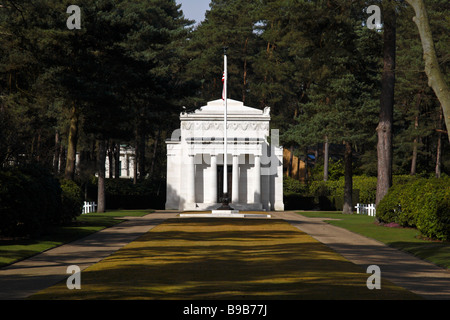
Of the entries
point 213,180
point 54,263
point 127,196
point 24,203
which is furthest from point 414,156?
point 54,263

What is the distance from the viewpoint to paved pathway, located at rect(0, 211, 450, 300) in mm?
14328

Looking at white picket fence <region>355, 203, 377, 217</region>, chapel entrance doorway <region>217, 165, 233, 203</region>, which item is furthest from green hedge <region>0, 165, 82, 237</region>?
chapel entrance doorway <region>217, 165, 233, 203</region>

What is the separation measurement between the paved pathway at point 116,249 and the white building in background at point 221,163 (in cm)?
2930

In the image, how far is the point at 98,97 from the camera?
34500 millimetres

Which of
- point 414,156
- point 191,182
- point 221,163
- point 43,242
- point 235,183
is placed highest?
point 414,156

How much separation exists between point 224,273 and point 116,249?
756 cm

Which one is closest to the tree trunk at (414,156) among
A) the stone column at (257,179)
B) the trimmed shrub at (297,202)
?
the trimmed shrub at (297,202)

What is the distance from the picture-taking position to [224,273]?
53.2 feet

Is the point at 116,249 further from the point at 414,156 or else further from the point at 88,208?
the point at 414,156

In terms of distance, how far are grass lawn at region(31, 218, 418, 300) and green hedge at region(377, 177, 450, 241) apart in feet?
15.6

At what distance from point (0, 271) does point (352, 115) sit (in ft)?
122

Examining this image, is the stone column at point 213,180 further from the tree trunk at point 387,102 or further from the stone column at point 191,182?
the tree trunk at point 387,102

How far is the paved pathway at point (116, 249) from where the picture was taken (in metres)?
14.3

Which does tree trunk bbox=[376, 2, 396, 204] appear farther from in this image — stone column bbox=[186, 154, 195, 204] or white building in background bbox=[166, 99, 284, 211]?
stone column bbox=[186, 154, 195, 204]
